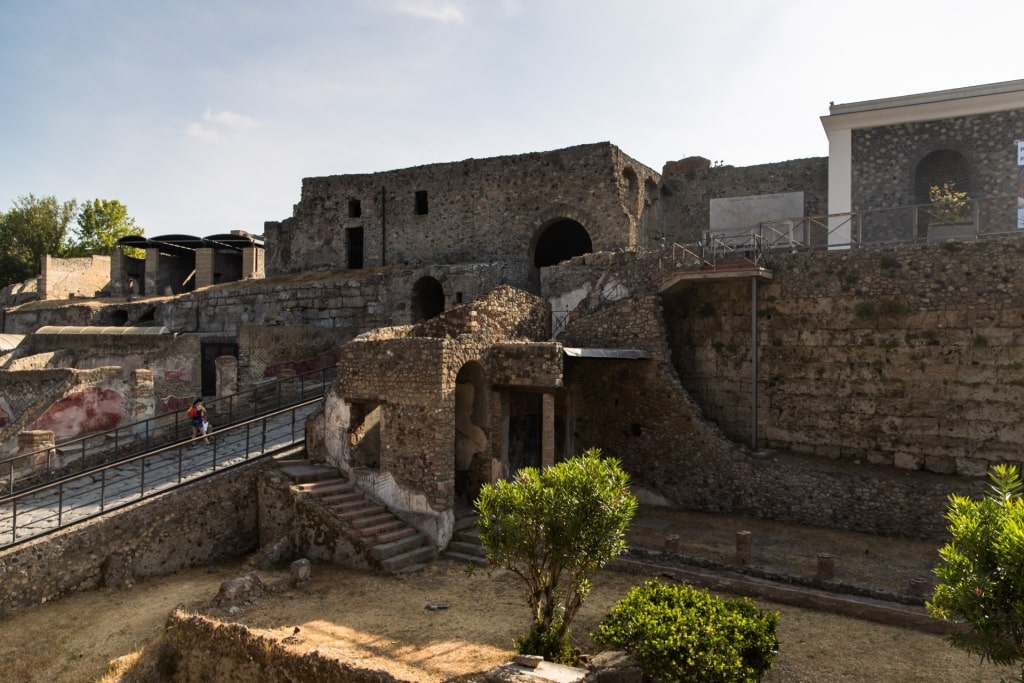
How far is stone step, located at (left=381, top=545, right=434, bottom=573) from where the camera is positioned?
39.2 feet

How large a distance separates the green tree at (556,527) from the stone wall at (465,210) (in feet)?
47.3

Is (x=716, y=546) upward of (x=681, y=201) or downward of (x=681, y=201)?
downward

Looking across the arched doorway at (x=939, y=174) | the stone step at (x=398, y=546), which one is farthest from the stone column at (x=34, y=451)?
the arched doorway at (x=939, y=174)

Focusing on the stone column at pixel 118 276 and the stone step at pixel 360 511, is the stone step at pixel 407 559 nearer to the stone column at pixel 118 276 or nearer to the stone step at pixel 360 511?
the stone step at pixel 360 511

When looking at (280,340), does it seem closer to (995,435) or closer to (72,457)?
(72,457)

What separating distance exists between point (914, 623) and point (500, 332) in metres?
8.39

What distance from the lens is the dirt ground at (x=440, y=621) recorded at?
335 inches

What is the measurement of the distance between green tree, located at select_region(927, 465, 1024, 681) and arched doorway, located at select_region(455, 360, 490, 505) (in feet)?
29.8

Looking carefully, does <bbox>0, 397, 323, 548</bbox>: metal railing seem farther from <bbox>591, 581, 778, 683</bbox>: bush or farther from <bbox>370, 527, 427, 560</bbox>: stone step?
<bbox>591, 581, 778, 683</bbox>: bush

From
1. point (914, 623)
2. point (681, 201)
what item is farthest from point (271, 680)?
point (681, 201)

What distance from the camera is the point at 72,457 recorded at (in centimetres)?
1574

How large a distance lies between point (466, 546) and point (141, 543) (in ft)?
17.8

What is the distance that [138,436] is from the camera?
16672mm

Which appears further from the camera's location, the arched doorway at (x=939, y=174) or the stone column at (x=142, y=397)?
the arched doorway at (x=939, y=174)
